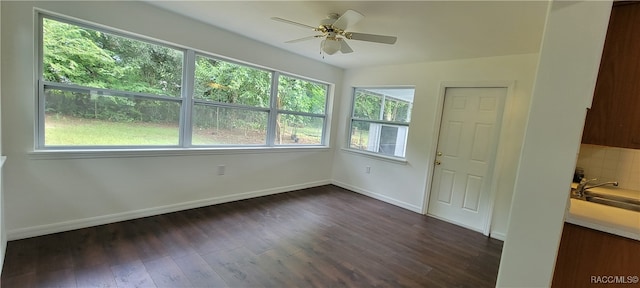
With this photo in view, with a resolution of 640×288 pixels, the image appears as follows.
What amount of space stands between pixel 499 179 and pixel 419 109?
1.39 metres

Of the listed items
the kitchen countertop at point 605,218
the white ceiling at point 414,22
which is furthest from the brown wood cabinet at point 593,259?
the white ceiling at point 414,22

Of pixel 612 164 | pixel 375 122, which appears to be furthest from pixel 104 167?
pixel 612 164

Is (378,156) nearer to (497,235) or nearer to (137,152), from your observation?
(497,235)

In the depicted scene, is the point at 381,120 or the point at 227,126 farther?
the point at 381,120

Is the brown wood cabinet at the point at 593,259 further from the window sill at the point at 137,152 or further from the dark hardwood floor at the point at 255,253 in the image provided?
the window sill at the point at 137,152

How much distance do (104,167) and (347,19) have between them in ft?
9.03

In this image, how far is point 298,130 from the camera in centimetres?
459

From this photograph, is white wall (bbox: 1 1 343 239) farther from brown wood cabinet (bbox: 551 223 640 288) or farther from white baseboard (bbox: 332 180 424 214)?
brown wood cabinet (bbox: 551 223 640 288)

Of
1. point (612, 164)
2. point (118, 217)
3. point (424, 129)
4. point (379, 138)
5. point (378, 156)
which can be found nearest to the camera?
point (612, 164)

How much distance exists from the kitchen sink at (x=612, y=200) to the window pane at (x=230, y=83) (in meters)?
3.59

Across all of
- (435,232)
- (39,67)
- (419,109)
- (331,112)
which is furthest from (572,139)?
(331,112)

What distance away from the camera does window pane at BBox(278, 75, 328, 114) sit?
167 inches

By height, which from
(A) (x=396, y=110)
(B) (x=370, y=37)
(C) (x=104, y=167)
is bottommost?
(C) (x=104, y=167)

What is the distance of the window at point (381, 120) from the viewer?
13.9 ft
